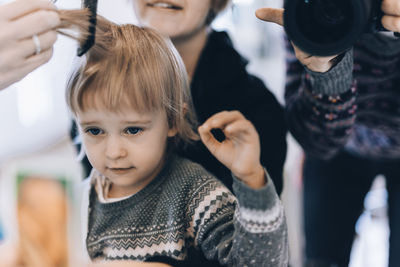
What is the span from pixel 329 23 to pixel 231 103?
0.25 metres

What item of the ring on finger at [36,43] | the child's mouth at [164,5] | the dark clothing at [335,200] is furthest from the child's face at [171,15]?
the dark clothing at [335,200]

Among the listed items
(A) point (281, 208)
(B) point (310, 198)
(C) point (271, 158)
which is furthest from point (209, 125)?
(B) point (310, 198)

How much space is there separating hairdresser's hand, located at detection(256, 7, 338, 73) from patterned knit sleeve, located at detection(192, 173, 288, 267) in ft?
0.59

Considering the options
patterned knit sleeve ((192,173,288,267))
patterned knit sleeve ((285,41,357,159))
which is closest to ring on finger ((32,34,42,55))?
patterned knit sleeve ((192,173,288,267))

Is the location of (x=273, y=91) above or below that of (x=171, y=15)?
below

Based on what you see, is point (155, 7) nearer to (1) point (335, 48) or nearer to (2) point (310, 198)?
(1) point (335, 48)

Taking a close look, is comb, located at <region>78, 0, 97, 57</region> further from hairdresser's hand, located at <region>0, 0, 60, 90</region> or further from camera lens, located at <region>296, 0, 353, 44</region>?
camera lens, located at <region>296, 0, 353, 44</region>

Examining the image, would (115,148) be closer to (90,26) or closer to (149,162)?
(149,162)

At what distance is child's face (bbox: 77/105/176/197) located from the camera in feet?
1.87

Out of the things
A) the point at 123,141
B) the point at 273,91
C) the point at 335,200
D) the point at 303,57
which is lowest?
the point at 335,200

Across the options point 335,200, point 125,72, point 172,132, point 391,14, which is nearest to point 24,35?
point 125,72

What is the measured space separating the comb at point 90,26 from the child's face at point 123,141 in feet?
0.32

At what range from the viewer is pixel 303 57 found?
571 mm

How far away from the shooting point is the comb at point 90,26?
19.1 inches
